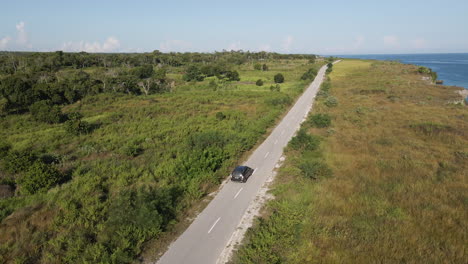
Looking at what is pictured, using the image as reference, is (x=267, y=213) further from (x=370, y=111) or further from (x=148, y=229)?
(x=370, y=111)

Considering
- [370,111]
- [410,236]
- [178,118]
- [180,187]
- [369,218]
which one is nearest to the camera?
[410,236]

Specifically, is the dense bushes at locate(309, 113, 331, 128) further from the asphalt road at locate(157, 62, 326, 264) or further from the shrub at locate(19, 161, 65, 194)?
the shrub at locate(19, 161, 65, 194)

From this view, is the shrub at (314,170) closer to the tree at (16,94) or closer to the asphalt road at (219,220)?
the asphalt road at (219,220)

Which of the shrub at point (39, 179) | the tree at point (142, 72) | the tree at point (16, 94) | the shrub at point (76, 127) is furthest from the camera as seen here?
the tree at point (142, 72)

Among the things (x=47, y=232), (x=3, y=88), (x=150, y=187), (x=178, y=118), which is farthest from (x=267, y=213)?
(x=3, y=88)

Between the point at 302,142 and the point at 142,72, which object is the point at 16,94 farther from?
the point at 302,142

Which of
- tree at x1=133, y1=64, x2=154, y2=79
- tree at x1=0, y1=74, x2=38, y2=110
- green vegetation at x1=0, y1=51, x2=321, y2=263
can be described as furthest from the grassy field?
tree at x1=133, y1=64, x2=154, y2=79

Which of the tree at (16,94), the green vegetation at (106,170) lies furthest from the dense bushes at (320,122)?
the tree at (16,94)

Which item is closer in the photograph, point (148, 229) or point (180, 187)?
point (148, 229)
